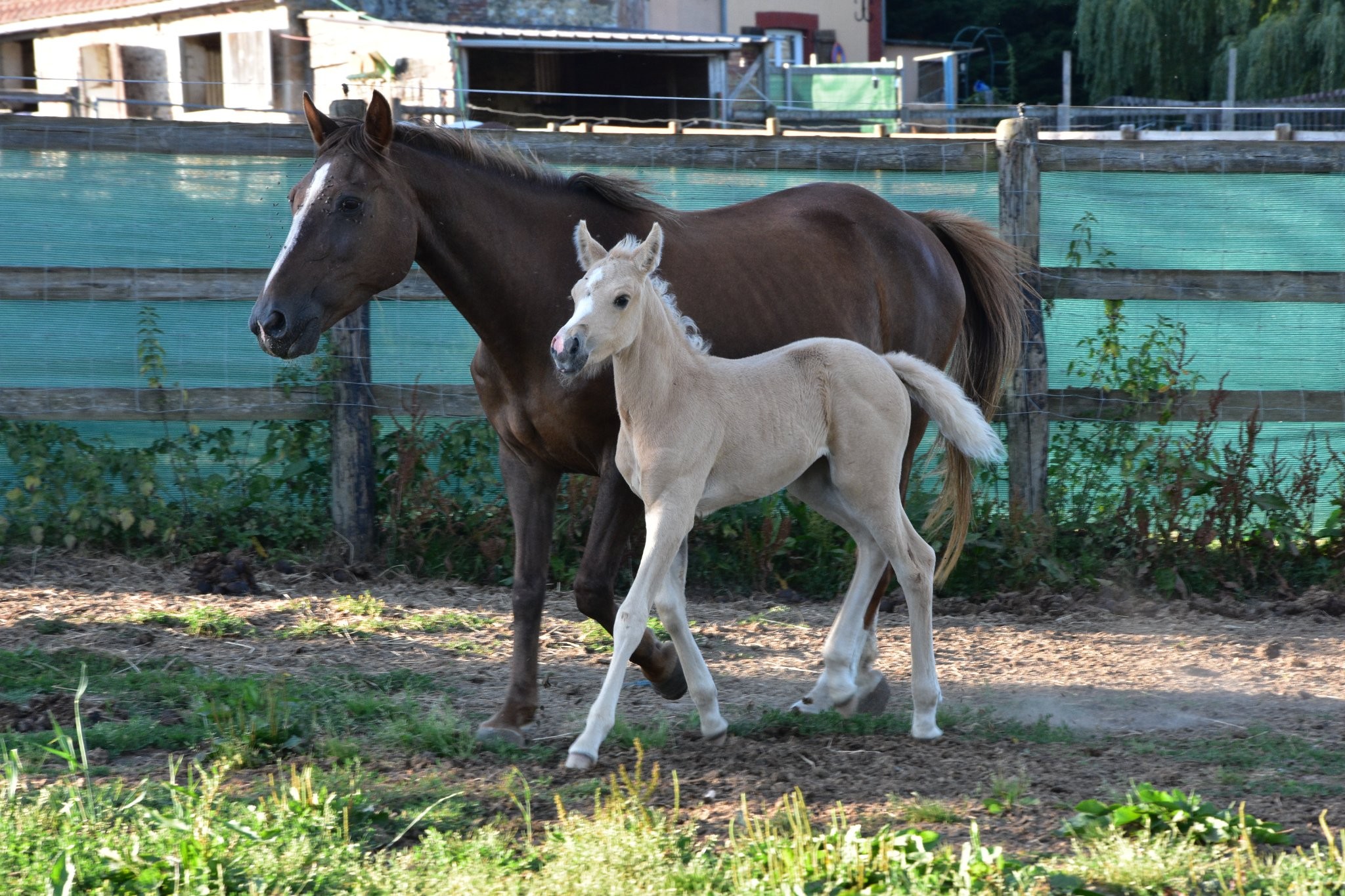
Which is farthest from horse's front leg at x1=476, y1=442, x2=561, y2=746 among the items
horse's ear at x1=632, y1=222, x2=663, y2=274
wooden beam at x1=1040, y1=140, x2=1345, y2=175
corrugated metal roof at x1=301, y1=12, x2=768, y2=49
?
corrugated metal roof at x1=301, y1=12, x2=768, y2=49

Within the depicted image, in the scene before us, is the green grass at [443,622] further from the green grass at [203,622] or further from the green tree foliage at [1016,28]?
the green tree foliage at [1016,28]

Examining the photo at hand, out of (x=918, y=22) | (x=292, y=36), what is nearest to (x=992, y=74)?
(x=918, y=22)

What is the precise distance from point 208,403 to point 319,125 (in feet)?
9.36

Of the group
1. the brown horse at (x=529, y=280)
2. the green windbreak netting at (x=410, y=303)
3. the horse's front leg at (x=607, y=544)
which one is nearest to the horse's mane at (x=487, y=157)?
the brown horse at (x=529, y=280)

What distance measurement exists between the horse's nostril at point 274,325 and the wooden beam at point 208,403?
8.89 ft

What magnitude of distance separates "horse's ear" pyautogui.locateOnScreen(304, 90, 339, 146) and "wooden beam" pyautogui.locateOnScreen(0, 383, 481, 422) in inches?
99.7

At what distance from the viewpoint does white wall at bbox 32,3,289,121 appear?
63.2 feet

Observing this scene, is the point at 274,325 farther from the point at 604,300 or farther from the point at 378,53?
the point at 378,53

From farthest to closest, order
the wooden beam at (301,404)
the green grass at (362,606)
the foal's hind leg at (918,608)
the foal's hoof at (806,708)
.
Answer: the wooden beam at (301,404), the green grass at (362,606), the foal's hoof at (806,708), the foal's hind leg at (918,608)

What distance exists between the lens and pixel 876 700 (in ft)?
15.1

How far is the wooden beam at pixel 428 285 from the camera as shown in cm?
650

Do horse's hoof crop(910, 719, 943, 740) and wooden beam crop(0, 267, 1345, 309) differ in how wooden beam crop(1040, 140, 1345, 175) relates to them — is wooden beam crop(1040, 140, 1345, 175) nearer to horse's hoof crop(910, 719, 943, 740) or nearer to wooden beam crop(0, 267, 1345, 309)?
wooden beam crop(0, 267, 1345, 309)

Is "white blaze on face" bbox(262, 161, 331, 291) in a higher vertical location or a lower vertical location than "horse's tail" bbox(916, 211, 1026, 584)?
higher

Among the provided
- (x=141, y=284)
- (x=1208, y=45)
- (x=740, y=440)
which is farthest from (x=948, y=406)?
(x=1208, y=45)
